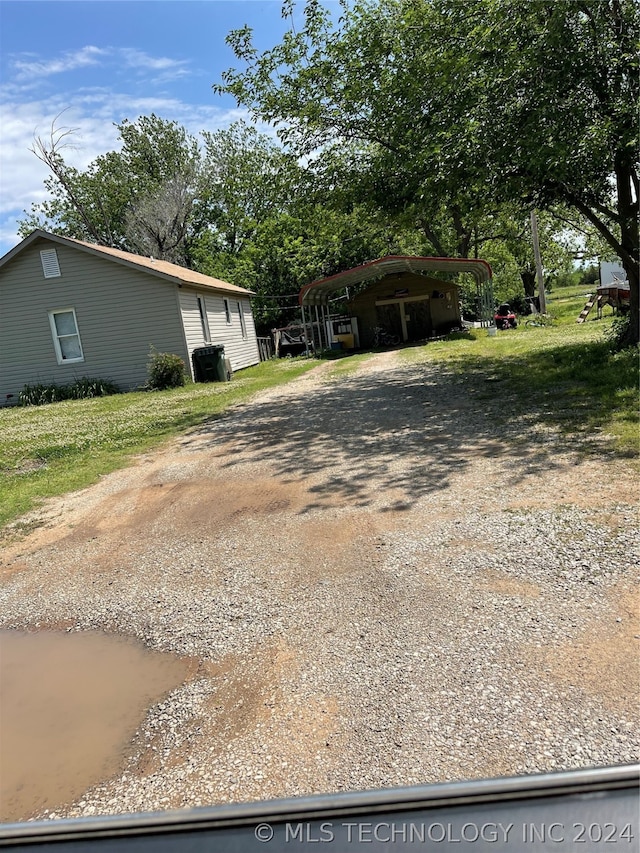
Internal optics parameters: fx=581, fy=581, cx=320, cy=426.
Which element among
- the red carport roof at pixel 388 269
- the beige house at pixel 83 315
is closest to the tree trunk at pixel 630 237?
the red carport roof at pixel 388 269

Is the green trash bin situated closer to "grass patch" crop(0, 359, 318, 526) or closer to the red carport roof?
"grass patch" crop(0, 359, 318, 526)

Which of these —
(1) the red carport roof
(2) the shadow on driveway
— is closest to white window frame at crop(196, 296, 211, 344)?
(1) the red carport roof

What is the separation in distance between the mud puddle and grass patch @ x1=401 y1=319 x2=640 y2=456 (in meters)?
4.65

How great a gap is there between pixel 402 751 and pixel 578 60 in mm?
9136

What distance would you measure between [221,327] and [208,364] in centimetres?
363

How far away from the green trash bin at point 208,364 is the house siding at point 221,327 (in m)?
0.24

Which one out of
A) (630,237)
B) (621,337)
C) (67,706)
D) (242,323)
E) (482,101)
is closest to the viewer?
(67,706)

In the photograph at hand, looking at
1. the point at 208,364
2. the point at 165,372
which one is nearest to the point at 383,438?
the point at 165,372

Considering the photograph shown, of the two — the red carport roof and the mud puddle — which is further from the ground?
the red carport roof

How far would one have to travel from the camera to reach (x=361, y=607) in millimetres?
3305

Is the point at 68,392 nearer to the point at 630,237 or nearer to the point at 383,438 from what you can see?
the point at 383,438

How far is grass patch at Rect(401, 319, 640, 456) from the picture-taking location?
639 cm

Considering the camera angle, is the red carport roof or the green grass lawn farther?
the red carport roof

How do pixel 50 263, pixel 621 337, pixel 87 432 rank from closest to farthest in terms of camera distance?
1. pixel 87 432
2. pixel 621 337
3. pixel 50 263
